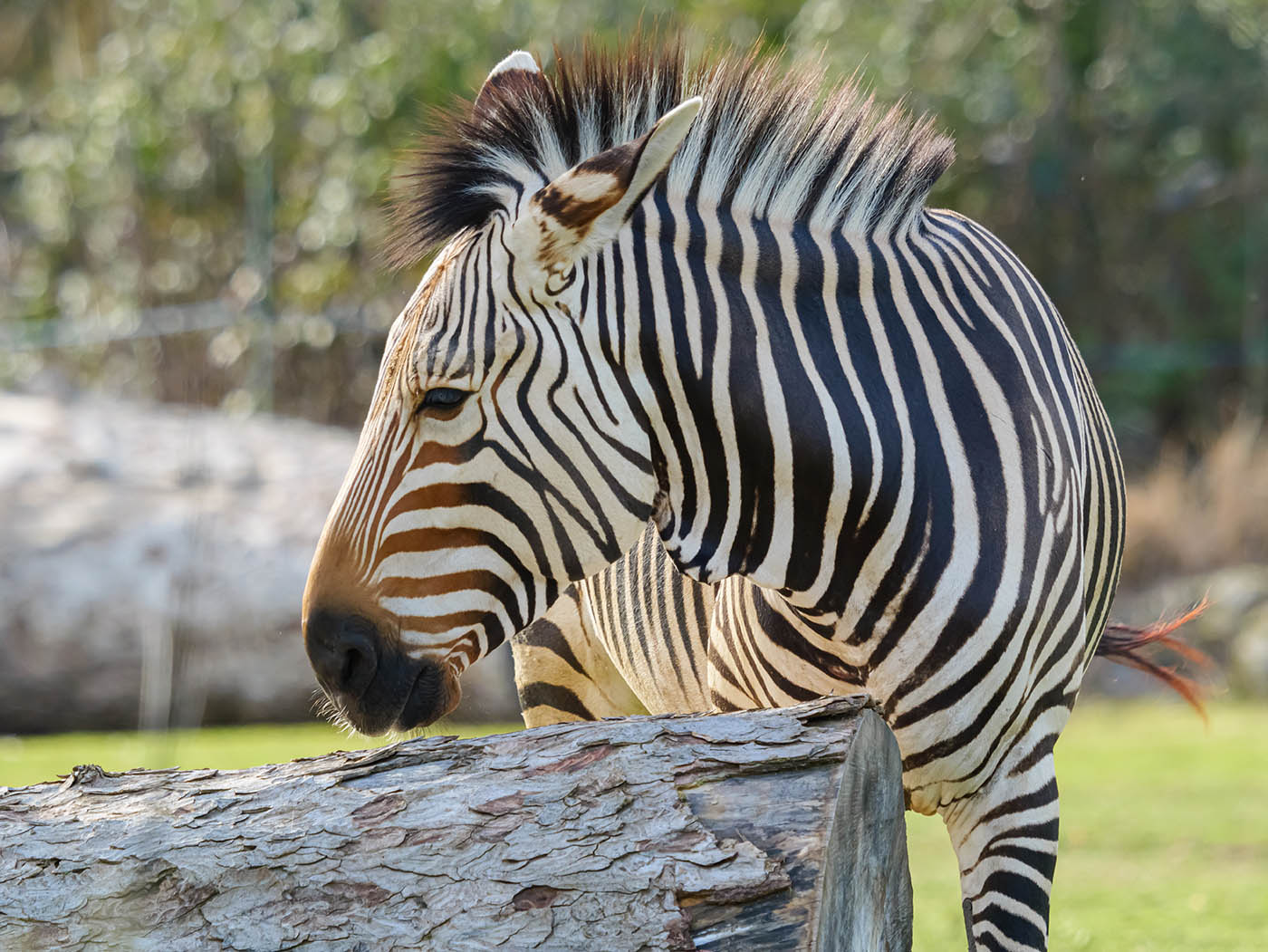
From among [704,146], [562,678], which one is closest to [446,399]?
[704,146]

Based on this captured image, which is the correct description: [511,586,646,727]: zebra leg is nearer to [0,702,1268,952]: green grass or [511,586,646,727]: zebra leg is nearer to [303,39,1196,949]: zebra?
[0,702,1268,952]: green grass

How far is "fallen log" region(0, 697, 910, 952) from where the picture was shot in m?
2.00

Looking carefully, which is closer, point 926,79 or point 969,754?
point 969,754

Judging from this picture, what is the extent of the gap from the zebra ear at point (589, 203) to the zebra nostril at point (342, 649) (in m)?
0.73

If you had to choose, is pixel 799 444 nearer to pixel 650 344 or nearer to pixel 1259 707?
pixel 650 344

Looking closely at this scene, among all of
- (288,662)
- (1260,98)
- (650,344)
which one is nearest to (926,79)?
(1260,98)

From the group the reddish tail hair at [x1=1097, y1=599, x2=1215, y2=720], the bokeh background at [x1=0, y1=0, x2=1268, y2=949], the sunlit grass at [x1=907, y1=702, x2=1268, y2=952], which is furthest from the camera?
the bokeh background at [x1=0, y1=0, x2=1268, y2=949]

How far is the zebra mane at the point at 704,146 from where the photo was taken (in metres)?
2.69

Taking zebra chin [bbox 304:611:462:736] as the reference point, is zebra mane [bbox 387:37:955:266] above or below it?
above

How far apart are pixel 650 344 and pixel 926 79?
11.4 m

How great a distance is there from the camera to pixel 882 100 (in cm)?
1239

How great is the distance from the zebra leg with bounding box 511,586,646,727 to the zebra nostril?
1.81 m

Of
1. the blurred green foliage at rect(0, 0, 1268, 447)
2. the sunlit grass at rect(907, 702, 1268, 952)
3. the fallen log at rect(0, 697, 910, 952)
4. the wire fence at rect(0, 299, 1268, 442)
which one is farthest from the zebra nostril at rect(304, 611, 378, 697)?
the wire fence at rect(0, 299, 1268, 442)

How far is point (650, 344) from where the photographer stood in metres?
2.58
